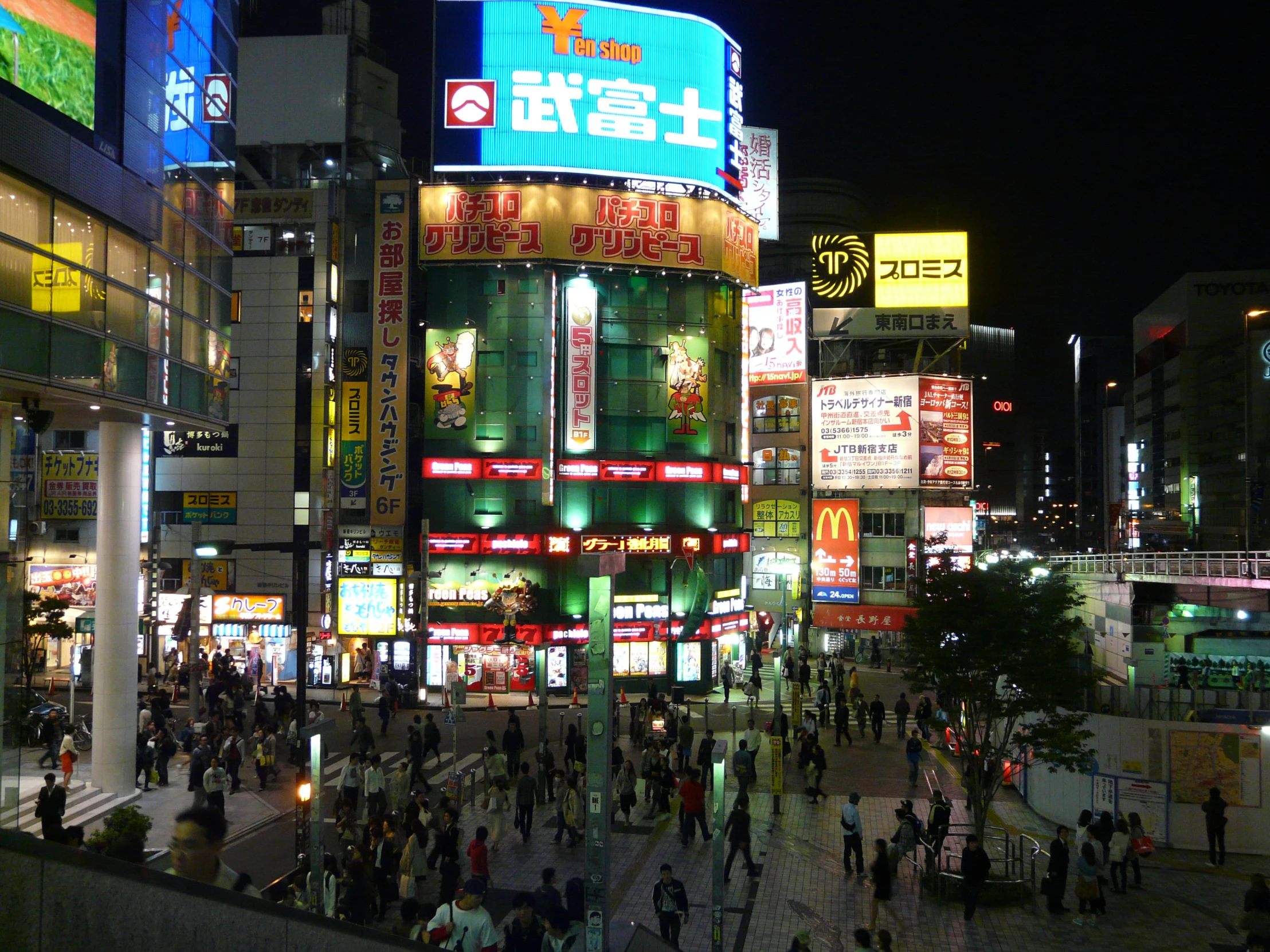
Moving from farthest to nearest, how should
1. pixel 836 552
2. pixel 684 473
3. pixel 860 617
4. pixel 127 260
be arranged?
pixel 836 552 < pixel 860 617 < pixel 684 473 < pixel 127 260

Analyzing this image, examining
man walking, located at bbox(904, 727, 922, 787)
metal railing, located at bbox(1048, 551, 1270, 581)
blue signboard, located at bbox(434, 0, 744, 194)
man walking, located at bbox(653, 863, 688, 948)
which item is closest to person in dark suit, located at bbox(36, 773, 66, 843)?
man walking, located at bbox(653, 863, 688, 948)

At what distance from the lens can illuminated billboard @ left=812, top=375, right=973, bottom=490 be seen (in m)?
50.6

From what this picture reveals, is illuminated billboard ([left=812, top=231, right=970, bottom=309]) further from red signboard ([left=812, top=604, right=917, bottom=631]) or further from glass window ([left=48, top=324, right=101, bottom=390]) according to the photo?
glass window ([left=48, top=324, right=101, bottom=390])

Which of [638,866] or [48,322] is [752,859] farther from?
[48,322]

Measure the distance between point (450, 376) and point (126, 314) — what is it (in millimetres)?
21434

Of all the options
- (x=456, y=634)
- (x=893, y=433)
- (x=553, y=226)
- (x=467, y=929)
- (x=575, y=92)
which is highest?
(x=575, y=92)

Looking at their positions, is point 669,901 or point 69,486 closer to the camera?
point 669,901

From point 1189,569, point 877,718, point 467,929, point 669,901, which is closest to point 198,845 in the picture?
point 467,929

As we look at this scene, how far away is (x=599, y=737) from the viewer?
491 inches

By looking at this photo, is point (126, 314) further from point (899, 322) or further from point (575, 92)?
point (899, 322)

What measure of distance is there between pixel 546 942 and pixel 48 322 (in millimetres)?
12917

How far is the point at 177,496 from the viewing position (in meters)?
42.5

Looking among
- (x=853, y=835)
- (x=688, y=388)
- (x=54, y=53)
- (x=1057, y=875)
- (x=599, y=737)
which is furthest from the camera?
(x=688, y=388)

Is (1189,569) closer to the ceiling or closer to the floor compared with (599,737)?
closer to the ceiling
